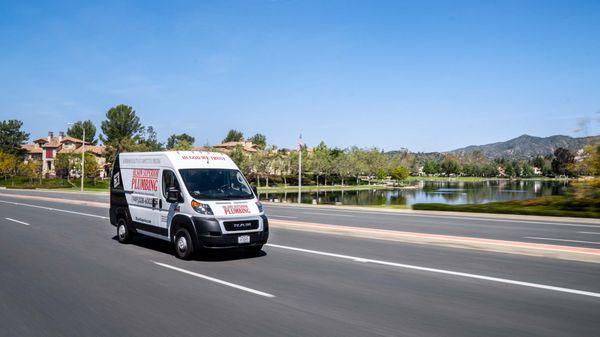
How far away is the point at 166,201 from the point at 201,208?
58.2 inches

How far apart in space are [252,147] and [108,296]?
126481 mm

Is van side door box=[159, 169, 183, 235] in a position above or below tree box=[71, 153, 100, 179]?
below

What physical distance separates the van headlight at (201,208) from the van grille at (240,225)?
0.46m

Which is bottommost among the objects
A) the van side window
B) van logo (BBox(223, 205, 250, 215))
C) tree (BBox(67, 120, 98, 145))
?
van logo (BBox(223, 205, 250, 215))

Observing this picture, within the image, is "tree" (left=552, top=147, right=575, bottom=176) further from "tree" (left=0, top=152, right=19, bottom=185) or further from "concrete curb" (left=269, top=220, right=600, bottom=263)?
"tree" (left=0, top=152, right=19, bottom=185)

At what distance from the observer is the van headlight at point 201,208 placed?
10.1 metres

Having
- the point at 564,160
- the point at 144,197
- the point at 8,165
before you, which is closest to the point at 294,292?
the point at 144,197

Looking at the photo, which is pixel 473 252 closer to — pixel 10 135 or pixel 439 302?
pixel 439 302

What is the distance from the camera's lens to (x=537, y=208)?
2605 cm

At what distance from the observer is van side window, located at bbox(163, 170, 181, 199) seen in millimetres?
11009

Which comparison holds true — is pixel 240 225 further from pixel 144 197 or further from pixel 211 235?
pixel 144 197

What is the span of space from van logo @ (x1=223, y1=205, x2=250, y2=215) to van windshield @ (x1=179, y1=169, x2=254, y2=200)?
0.36 m

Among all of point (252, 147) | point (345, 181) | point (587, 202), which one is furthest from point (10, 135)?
point (587, 202)

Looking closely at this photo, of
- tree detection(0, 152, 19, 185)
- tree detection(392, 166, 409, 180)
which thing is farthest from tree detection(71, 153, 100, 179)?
tree detection(392, 166, 409, 180)
